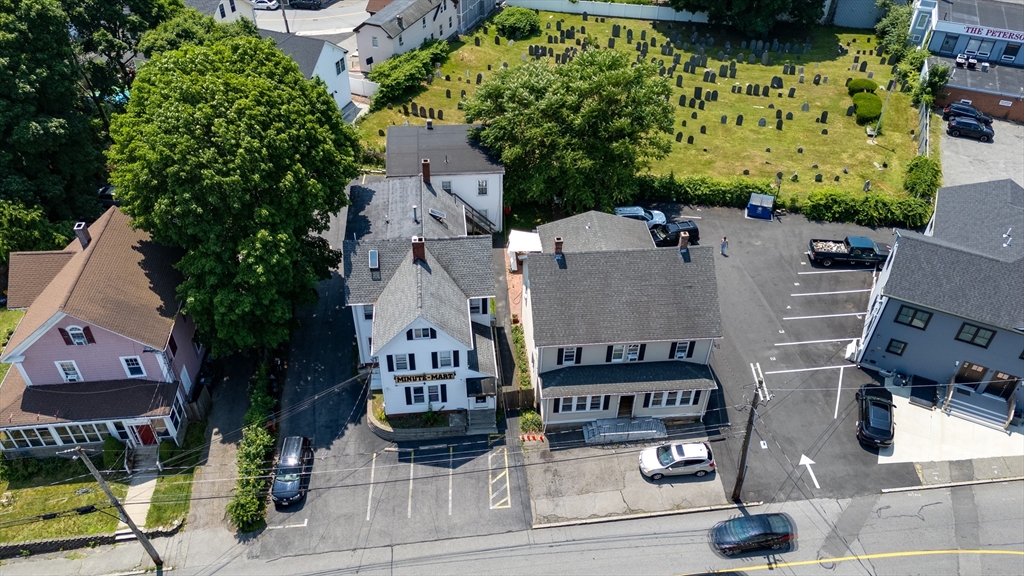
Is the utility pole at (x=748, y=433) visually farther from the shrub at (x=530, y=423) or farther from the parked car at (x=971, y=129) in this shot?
the parked car at (x=971, y=129)

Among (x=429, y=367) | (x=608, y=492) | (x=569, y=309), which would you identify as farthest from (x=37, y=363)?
(x=608, y=492)

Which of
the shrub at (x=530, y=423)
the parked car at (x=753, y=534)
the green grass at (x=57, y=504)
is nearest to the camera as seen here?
the parked car at (x=753, y=534)

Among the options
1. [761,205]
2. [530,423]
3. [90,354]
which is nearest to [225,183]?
[90,354]

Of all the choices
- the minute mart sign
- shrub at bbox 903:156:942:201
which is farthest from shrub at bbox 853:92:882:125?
the minute mart sign

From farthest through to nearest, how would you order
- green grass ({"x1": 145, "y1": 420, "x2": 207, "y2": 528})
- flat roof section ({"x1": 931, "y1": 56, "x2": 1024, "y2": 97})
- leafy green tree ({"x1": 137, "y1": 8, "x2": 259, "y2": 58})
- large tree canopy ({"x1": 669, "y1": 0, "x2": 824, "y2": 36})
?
large tree canopy ({"x1": 669, "y1": 0, "x2": 824, "y2": 36}) < flat roof section ({"x1": 931, "y1": 56, "x2": 1024, "y2": 97}) < leafy green tree ({"x1": 137, "y1": 8, "x2": 259, "y2": 58}) < green grass ({"x1": 145, "y1": 420, "x2": 207, "y2": 528})

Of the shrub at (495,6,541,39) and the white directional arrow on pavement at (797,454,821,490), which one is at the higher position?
the shrub at (495,6,541,39)

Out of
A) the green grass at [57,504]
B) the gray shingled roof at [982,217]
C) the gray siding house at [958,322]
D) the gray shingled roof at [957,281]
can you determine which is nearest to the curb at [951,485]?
the gray siding house at [958,322]

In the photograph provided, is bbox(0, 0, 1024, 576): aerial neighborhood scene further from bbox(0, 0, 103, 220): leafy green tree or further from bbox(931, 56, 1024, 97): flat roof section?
bbox(931, 56, 1024, 97): flat roof section
